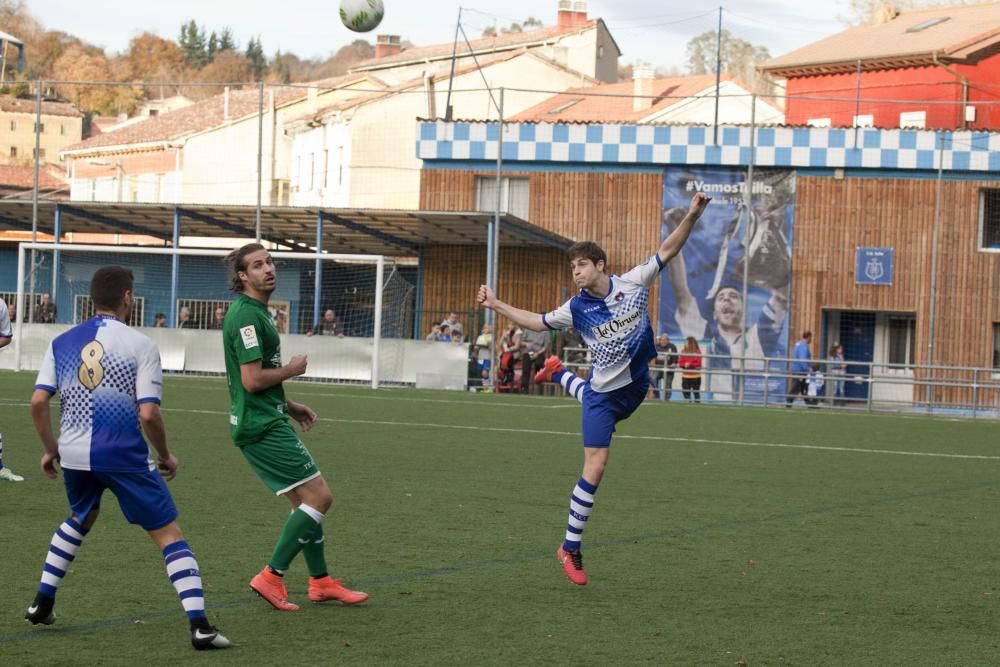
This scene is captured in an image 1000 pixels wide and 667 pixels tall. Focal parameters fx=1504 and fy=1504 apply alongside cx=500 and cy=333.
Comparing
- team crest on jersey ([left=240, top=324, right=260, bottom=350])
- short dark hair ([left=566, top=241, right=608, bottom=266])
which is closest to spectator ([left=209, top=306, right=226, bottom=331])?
short dark hair ([left=566, top=241, right=608, bottom=266])

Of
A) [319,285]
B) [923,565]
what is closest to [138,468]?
[923,565]

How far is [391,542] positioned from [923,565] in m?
3.14

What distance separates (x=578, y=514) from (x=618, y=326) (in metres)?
1.09

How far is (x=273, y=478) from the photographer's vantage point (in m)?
A: 6.91

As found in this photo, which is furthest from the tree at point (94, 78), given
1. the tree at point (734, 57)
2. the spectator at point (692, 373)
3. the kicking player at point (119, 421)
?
the kicking player at point (119, 421)

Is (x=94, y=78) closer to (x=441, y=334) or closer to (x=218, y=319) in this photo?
(x=441, y=334)

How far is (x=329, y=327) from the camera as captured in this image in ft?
95.7

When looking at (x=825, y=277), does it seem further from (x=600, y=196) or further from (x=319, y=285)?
(x=319, y=285)

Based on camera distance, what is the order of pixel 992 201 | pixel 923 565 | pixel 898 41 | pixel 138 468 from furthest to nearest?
pixel 898 41 < pixel 992 201 < pixel 923 565 < pixel 138 468

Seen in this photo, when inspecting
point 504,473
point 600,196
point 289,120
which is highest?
point 289,120

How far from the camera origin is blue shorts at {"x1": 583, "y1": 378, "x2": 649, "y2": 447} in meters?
8.39

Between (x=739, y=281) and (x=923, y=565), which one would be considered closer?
(x=923, y=565)

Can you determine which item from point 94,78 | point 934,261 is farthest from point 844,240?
point 94,78

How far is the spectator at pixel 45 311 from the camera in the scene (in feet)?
93.4
